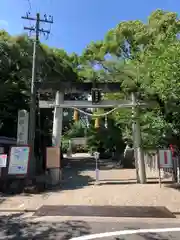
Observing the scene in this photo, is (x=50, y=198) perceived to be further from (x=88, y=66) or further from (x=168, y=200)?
(x=88, y=66)

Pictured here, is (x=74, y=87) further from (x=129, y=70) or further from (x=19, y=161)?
(x=19, y=161)

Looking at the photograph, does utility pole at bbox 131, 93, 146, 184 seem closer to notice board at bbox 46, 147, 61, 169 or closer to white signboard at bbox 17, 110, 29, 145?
notice board at bbox 46, 147, 61, 169

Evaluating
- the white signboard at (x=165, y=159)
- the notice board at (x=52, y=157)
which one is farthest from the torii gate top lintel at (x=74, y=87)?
the white signboard at (x=165, y=159)

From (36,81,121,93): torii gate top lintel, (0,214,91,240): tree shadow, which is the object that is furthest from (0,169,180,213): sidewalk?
(36,81,121,93): torii gate top lintel

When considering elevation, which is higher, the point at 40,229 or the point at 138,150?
the point at 138,150

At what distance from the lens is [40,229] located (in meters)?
6.43

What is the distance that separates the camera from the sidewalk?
952cm

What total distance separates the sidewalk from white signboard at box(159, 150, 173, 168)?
1.05 metres

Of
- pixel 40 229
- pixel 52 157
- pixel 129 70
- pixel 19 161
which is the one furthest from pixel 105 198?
pixel 129 70

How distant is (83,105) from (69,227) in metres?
8.54

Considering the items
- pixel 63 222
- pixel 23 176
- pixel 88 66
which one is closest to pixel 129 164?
pixel 88 66

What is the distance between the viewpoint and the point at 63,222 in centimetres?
711

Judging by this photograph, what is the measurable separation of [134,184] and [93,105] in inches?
189

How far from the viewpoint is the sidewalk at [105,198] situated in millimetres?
9523
